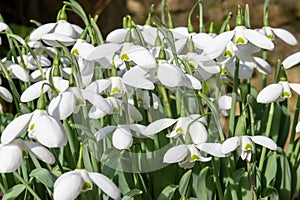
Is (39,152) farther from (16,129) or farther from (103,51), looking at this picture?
(103,51)

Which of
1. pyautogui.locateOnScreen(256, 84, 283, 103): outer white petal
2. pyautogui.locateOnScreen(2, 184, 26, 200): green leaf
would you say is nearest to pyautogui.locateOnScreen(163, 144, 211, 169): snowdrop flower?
pyautogui.locateOnScreen(256, 84, 283, 103): outer white petal

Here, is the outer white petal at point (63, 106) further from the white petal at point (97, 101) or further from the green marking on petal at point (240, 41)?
the green marking on petal at point (240, 41)

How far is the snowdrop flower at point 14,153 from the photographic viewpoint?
1.10 meters

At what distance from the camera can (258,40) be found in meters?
1.31

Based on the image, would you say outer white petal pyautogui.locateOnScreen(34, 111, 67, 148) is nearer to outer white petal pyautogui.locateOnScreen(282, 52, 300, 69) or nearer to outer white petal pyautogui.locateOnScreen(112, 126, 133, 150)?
outer white petal pyautogui.locateOnScreen(112, 126, 133, 150)

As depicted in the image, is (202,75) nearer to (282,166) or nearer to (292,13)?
(282,166)

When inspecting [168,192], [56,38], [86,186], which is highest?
[56,38]

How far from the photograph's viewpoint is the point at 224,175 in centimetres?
143

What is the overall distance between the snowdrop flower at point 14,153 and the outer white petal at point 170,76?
27 cm

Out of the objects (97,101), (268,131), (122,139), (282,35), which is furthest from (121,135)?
(282,35)

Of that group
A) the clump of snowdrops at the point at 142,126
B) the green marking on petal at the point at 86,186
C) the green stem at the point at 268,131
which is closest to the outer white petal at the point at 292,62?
the clump of snowdrops at the point at 142,126

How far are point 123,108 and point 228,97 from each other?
0.38 m

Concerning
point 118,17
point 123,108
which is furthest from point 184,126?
point 118,17

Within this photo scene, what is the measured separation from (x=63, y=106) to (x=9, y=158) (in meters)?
0.14
